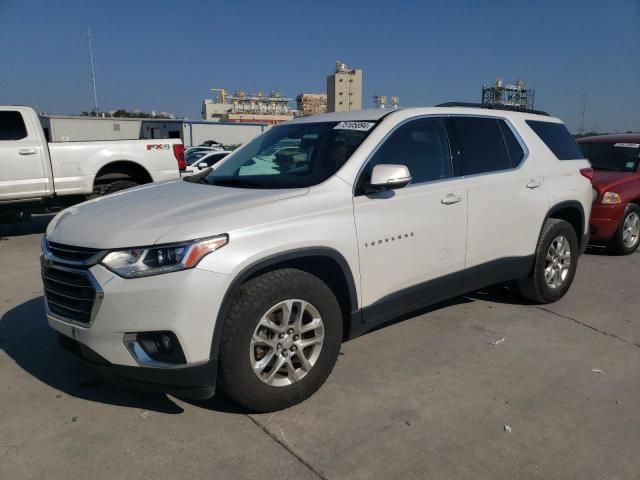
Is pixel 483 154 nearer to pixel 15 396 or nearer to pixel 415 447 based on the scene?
pixel 415 447

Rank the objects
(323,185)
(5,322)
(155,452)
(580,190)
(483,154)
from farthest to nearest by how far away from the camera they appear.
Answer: (580,190) < (5,322) < (483,154) < (323,185) < (155,452)

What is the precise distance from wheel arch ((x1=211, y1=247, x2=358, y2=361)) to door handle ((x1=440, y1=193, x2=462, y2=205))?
100 cm

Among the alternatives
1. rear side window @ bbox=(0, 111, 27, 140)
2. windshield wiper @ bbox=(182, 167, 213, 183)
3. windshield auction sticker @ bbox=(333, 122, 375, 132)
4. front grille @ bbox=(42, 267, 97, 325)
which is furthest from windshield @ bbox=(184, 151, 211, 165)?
front grille @ bbox=(42, 267, 97, 325)

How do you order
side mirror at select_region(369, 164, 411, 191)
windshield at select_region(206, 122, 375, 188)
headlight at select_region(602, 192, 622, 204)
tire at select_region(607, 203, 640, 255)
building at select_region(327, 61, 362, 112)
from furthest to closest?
building at select_region(327, 61, 362, 112) < tire at select_region(607, 203, 640, 255) < headlight at select_region(602, 192, 622, 204) < windshield at select_region(206, 122, 375, 188) < side mirror at select_region(369, 164, 411, 191)

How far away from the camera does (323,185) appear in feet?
10.4

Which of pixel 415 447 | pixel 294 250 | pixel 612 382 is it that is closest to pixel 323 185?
pixel 294 250

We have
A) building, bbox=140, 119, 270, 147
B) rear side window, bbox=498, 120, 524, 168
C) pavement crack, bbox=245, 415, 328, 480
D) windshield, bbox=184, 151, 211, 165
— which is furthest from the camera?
building, bbox=140, 119, 270, 147

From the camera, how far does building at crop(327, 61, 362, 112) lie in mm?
123250

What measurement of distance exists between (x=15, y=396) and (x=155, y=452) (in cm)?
122

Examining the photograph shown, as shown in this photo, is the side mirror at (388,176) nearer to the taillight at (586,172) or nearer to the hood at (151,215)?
the hood at (151,215)

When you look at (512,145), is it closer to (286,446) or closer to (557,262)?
(557,262)

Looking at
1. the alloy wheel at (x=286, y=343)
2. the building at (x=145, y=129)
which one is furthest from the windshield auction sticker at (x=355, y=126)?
the building at (x=145, y=129)

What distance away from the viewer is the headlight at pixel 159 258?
256 cm

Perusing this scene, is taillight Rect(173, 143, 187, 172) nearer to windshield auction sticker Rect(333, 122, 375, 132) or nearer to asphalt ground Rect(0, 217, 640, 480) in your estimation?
asphalt ground Rect(0, 217, 640, 480)
